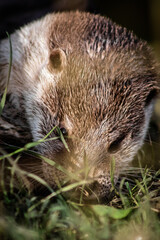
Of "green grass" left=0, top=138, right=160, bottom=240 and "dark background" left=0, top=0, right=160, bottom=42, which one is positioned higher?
"dark background" left=0, top=0, right=160, bottom=42

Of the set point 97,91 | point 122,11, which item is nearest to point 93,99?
point 97,91

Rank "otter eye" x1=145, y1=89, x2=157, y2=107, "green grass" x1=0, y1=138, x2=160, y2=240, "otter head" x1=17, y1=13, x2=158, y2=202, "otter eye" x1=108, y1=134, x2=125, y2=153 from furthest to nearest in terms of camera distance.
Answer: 1. "otter eye" x1=145, y1=89, x2=157, y2=107
2. "otter eye" x1=108, y1=134, x2=125, y2=153
3. "otter head" x1=17, y1=13, x2=158, y2=202
4. "green grass" x1=0, y1=138, x2=160, y2=240

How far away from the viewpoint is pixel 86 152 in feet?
7.81

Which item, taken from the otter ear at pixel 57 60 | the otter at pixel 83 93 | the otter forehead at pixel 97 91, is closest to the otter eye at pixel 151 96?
the otter at pixel 83 93

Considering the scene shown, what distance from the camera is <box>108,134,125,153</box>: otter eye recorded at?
8.58 ft

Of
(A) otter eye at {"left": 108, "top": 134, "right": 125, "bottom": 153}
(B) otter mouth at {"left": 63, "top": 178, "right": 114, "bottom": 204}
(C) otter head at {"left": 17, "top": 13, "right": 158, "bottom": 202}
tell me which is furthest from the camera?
(A) otter eye at {"left": 108, "top": 134, "right": 125, "bottom": 153}

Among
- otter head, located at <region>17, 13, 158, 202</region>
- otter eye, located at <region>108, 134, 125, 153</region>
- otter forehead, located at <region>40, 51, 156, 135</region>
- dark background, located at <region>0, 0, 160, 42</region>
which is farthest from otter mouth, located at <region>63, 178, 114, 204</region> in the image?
dark background, located at <region>0, 0, 160, 42</region>

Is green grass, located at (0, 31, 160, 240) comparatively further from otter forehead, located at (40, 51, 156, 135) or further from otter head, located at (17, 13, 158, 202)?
otter forehead, located at (40, 51, 156, 135)

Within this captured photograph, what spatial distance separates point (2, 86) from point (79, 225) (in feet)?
5.78

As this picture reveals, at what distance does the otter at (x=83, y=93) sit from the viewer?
2428 millimetres

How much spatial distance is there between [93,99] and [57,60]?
0.54 meters

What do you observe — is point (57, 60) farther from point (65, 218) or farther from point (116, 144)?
point (65, 218)

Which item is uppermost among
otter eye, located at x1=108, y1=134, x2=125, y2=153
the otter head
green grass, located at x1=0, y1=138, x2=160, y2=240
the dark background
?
the dark background

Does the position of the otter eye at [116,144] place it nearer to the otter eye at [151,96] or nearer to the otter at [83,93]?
the otter at [83,93]
